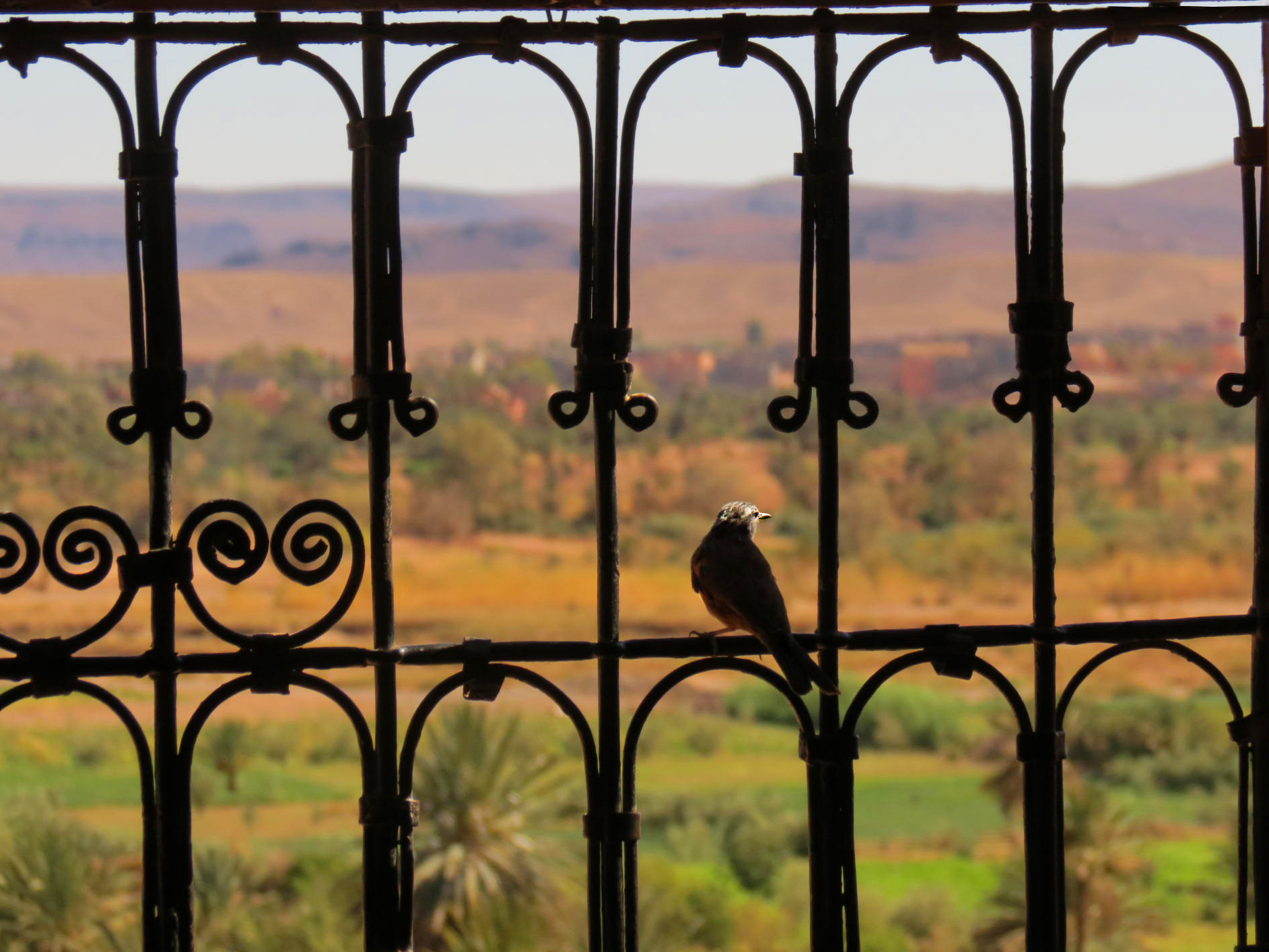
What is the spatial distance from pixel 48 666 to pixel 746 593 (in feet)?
3.06

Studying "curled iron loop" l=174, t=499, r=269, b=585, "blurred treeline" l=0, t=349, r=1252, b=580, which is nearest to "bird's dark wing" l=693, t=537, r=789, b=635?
"curled iron loop" l=174, t=499, r=269, b=585

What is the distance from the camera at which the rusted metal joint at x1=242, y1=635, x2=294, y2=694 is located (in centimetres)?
210

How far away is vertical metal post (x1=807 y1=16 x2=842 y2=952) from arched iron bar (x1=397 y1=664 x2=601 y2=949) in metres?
0.31

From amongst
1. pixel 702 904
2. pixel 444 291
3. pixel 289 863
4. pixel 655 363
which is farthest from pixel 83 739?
pixel 444 291

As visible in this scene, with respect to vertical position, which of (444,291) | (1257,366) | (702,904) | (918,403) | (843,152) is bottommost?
(702,904)

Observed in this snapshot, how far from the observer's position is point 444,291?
65.1 m

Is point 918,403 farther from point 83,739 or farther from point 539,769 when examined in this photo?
point 539,769

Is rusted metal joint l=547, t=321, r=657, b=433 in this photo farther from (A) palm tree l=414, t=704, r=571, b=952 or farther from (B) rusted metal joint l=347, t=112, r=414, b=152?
(A) palm tree l=414, t=704, r=571, b=952

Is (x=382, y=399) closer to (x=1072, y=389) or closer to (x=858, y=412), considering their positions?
(x=858, y=412)

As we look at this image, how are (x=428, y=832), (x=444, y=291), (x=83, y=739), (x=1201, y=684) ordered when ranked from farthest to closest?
(x=444, y=291)
(x=1201, y=684)
(x=83, y=739)
(x=428, y=832)

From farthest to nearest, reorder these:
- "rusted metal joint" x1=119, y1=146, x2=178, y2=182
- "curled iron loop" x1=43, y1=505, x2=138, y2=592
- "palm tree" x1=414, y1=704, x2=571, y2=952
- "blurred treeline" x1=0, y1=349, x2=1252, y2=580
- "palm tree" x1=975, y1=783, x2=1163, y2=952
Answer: "blurred treeline" x1=0, y1=349, x2=1252, y2=580 → "palm tree" x1=975, y1=783, x2=1163, y2=952 → "palm tree" x1=414, y1=704, x2=571, y2=952 → "rusted metal joint" x1=119, y1=146, x2=178, y2=182 → "curled iron loop" x1=43, y1=505, x2=138, y2=592

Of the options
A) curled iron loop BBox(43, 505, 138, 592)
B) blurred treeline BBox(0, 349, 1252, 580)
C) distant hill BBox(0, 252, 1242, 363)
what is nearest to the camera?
curled iron loop BBox(43, 505, 138, 592)

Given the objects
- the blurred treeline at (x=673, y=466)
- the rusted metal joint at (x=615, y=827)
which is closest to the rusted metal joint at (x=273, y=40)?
the rusted metal joint at (x=615, y=827)

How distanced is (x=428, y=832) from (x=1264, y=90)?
19.5 meters
